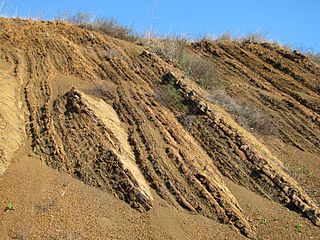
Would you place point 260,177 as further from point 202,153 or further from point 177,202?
point 177,202

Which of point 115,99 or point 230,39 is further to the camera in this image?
point 230,39

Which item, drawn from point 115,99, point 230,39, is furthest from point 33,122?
point 230,39

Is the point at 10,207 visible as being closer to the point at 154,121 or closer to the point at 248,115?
the point at 154,121

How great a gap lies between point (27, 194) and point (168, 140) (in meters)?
3.29

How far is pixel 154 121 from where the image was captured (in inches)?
468

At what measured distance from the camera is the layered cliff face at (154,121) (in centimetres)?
1010

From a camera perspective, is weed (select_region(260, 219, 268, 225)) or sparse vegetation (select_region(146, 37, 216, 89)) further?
sparse vegetation (select_region(146, 37, 216, 89))

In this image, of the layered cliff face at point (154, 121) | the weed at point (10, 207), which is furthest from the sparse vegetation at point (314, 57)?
the weed at point (10, 207)

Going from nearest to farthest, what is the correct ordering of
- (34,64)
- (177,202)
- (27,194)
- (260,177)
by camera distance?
(27,194), (177,202), (260,177), (34,64)

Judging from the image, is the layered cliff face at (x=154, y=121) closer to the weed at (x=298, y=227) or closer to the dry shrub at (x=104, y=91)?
the dry shrub at (x=104, y=91)

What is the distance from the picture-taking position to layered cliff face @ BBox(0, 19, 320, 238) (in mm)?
10102

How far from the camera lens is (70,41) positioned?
49.1ft

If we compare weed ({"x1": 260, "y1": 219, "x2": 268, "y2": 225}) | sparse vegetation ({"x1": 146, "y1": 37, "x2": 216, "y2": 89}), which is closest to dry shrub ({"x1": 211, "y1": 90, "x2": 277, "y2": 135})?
sparse vegetation ({"x1": 146, "y1": 37, "x2": 216, "y2": 89})

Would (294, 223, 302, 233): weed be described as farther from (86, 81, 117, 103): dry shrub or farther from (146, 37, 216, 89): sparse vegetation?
(146, 37, 216, 89): sparse vegetation
